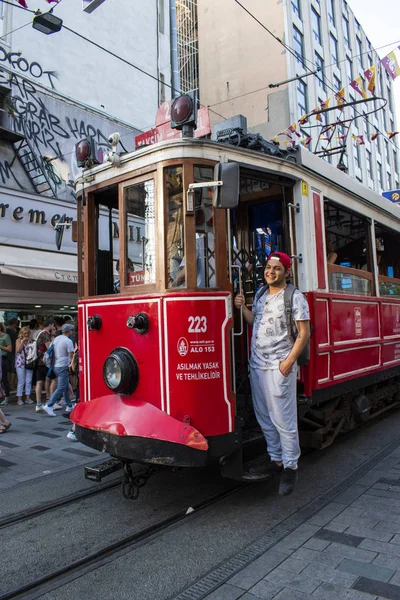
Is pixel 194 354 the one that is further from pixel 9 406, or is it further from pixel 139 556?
pixel 9 406

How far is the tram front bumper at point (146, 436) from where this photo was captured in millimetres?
3516

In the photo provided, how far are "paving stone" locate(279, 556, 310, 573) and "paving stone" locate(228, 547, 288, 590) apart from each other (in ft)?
0.11

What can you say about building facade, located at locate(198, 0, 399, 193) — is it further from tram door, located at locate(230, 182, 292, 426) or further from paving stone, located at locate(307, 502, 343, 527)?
paving stone, located at locate(307, 502, 343, 527)

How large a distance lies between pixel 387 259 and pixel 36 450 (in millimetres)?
5803

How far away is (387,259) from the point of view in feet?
24.4

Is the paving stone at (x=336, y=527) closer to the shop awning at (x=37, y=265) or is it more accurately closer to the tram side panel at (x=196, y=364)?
the tram side panel at (x=196, y=364)

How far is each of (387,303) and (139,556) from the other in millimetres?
4831

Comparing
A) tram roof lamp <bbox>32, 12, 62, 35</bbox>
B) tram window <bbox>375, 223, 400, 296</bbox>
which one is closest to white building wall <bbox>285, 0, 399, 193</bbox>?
tram window <bbox>375, 223, 400, 296</bbox>

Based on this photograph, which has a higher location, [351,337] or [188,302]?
[188,302]

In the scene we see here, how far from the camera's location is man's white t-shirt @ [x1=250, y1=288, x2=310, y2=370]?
405 centimetres

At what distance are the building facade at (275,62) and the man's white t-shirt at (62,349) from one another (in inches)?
656

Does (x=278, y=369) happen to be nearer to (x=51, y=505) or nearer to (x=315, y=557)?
(x=315, y=557)

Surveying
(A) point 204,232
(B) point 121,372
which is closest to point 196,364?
(B) point 121,372

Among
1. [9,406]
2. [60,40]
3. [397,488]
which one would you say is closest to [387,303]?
[397,488]
